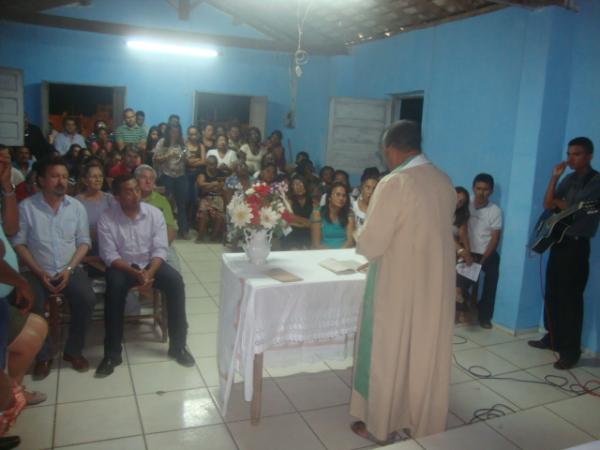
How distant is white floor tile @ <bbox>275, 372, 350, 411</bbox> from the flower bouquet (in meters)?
0.80

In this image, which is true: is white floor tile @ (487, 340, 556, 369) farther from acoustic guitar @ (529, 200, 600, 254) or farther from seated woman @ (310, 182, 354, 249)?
seated woman @ (310, 182, 354, 249)

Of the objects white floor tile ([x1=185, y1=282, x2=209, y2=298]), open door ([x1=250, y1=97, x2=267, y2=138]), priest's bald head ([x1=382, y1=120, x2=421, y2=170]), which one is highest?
open door ([x1=250, y1=97, x2=267, y2=138])

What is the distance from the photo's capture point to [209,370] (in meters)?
3.23

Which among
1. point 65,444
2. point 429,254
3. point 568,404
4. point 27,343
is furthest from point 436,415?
point 27,343

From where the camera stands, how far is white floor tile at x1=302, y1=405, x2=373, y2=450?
2.54 meters

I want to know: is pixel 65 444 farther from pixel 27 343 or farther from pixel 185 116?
pixel 185 116

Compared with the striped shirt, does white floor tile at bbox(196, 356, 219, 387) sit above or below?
below

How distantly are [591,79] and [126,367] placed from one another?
390cm

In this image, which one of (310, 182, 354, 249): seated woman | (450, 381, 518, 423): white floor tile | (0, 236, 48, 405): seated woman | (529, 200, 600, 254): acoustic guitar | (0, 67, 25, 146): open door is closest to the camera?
(0, 236, 48, 405): seated woman

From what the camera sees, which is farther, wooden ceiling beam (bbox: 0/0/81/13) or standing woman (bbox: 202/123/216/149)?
standing woman (bbox: 202/123/216/149)

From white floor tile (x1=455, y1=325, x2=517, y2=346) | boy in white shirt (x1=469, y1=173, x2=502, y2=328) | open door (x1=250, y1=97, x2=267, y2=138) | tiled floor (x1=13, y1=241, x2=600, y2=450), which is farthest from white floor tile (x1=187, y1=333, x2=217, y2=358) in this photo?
open door (x1=250, y1=97, x2=267, y2=138)

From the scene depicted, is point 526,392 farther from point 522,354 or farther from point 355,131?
point 355,131

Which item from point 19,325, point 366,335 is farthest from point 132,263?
point 366,335

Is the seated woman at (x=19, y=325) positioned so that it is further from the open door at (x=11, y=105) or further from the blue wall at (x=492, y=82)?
the open door at (x=11, y=105)
